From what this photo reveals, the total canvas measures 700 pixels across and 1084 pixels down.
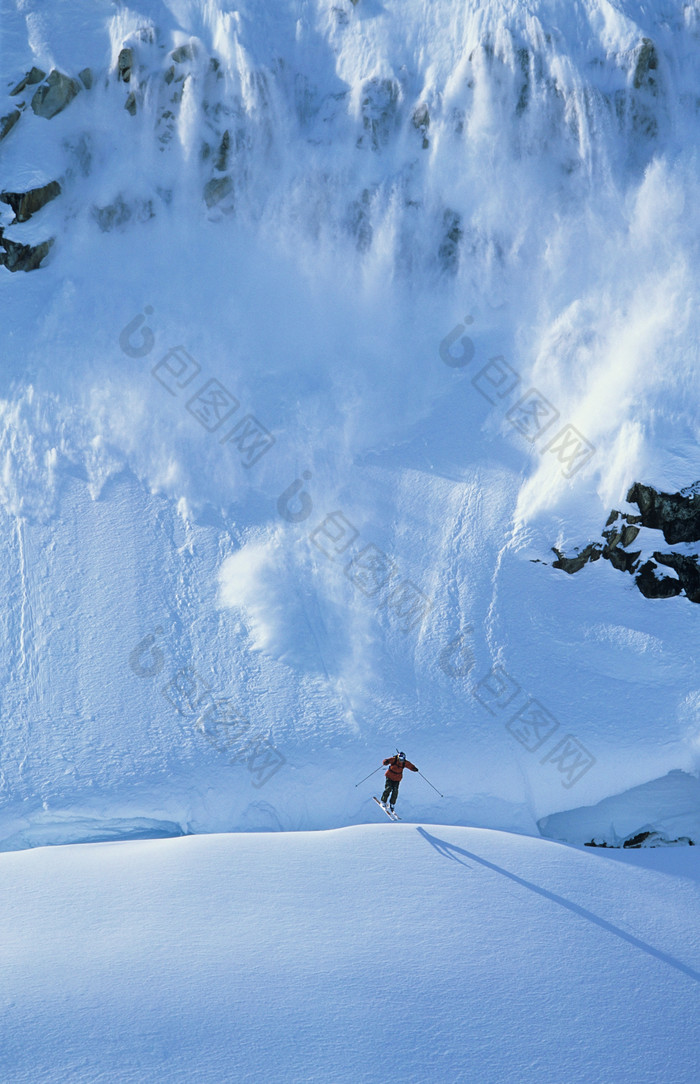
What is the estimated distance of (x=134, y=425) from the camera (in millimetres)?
19281

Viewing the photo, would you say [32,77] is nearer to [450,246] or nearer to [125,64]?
[125,64]

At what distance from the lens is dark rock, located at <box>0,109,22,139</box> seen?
21531mm

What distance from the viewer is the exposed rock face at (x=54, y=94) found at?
21750 mm

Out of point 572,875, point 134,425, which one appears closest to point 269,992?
point 572,875

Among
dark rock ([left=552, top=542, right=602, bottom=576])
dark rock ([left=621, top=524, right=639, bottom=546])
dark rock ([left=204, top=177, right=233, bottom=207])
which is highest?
dark rock ([left=204, top=177, right=233, bottom=207])

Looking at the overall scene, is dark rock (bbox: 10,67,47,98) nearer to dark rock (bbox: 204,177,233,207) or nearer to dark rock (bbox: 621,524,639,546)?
dark rock (bbox: 204,177,233,207)

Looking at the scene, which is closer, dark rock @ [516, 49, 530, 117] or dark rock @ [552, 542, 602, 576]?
dark rock @ [552, 542, 602, 576]

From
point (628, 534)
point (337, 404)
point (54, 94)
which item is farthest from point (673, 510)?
A: point (54, 94)

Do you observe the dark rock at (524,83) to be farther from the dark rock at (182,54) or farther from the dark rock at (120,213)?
the dark rock at (120,213)

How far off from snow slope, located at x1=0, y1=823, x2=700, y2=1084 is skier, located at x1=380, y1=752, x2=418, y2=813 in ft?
2.32

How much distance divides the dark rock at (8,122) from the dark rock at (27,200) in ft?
5.24

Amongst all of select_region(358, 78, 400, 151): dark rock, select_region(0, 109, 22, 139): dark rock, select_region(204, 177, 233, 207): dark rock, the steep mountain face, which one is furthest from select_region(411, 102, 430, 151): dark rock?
select_region(0, 109, 22, 139): dark rock

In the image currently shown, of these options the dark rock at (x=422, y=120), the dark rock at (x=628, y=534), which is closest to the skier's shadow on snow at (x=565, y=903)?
the dark rock at (x=628, y=534)

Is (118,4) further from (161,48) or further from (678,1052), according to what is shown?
(678,1052)
